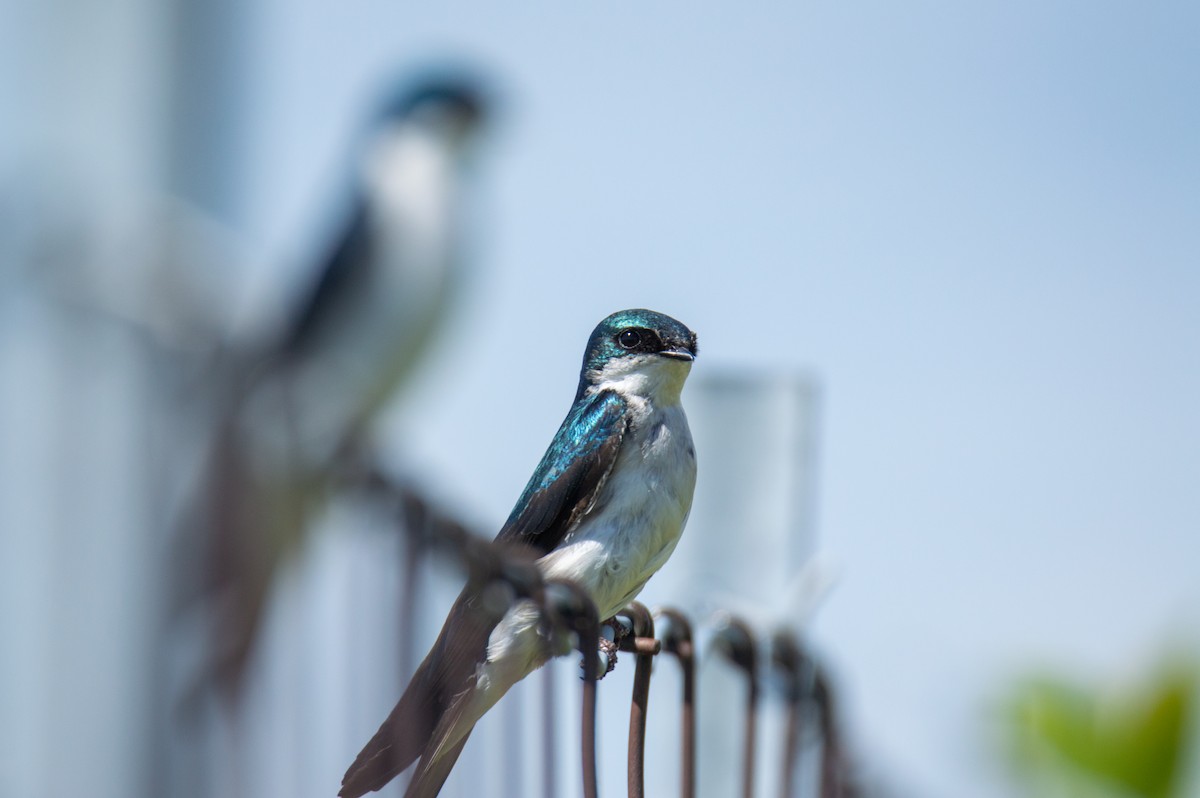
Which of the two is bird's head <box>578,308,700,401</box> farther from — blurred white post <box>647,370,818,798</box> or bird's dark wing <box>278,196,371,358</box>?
bird's dark wing <box>278,196,371,358</box>

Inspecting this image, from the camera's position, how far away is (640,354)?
3.26 feet

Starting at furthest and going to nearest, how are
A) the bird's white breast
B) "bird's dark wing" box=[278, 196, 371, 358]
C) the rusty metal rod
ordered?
"bird's dark wing" box=[278, 196, 371, 358] → the bird's white breast → the rusty metal rod

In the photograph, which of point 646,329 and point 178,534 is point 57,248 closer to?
point 178,534

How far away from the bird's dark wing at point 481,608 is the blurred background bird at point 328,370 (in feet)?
3.63

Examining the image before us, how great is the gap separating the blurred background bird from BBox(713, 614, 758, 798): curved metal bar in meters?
0.58

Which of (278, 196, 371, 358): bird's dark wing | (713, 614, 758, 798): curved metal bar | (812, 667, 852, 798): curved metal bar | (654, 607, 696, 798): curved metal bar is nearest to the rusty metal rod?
(654, 607, 696, 798): curved metal bar

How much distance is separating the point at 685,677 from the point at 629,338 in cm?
45

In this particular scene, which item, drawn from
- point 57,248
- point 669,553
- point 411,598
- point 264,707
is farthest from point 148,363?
point 669,553

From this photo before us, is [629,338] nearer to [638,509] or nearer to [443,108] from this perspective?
[638,509]

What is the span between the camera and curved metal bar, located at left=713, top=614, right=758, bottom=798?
5.93ft

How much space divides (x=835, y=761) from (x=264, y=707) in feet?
3.53

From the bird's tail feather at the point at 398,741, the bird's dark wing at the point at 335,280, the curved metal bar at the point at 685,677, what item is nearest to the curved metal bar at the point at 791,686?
the curved metal bar at the point at 685,677

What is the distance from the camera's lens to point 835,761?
2875mm

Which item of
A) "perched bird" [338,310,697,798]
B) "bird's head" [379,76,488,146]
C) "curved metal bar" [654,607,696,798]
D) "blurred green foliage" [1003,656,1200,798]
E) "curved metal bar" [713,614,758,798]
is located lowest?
"blurred green foliage" [1003,656,1200,798]
